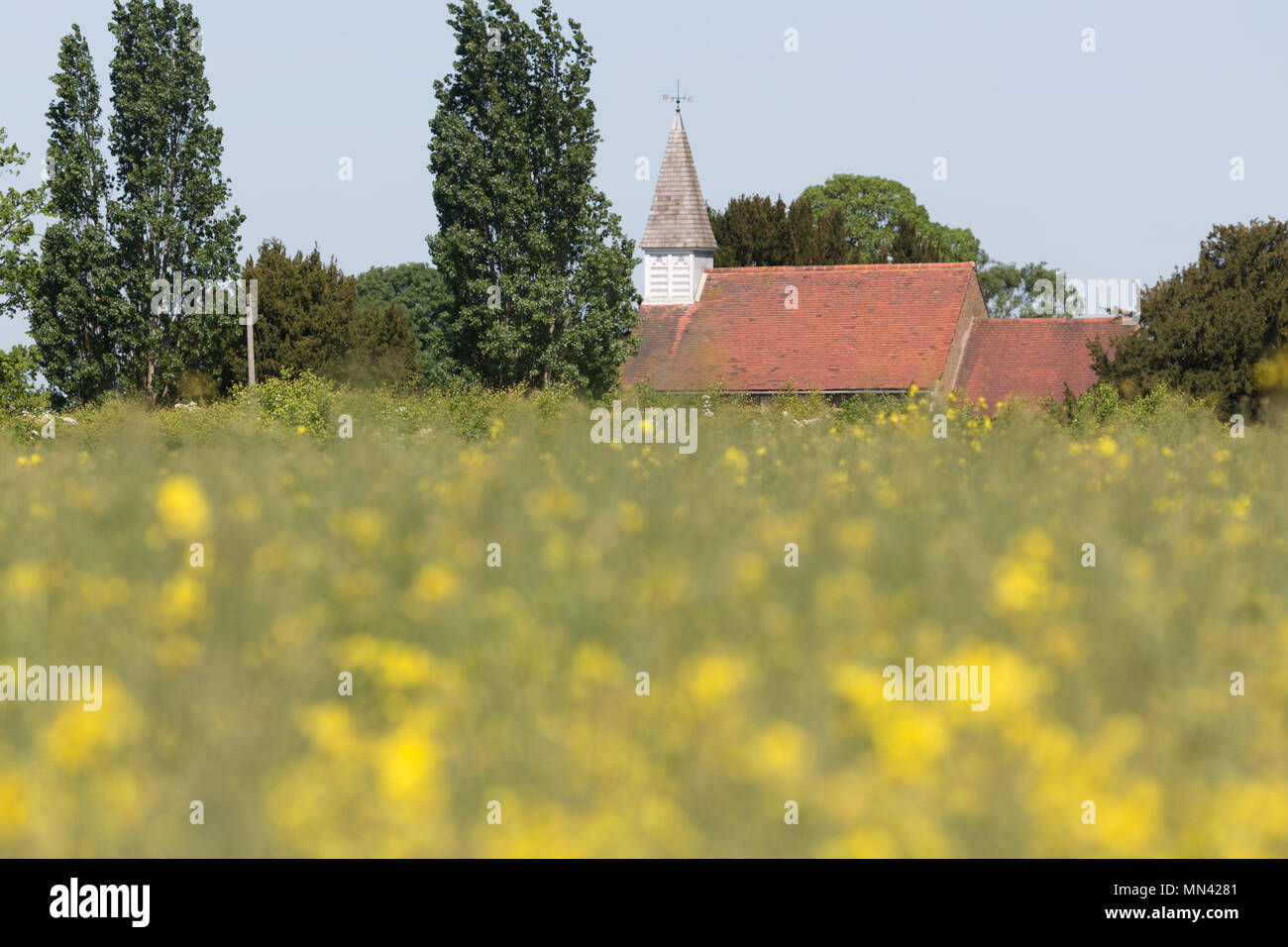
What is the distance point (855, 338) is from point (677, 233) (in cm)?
1011

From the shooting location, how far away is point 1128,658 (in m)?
5.34

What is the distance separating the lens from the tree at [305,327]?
44.6 m

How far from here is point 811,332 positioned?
40.2 m

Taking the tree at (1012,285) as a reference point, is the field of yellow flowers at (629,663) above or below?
below

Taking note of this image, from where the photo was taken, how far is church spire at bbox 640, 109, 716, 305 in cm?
4616

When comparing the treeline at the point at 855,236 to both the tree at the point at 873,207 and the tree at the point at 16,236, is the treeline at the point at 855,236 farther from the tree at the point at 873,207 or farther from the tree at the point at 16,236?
the tree at the point at 16,236

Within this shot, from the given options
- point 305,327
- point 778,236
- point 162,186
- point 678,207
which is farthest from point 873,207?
point 162,186

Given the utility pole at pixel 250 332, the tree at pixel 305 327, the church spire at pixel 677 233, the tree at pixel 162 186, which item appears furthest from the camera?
the church spire at pixel 677 233

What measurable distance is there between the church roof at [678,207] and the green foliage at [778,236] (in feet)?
27.7

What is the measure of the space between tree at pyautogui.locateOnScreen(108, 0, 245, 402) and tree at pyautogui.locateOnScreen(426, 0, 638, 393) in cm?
791

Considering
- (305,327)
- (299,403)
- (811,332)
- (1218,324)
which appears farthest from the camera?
(305,327)

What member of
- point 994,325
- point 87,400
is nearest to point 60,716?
point 87,400

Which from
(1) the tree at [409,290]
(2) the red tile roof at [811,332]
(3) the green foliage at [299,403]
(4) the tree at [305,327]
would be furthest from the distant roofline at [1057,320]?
(1) the tree at [409,290]

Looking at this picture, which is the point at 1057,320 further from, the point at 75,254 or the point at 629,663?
the point at 629,663
